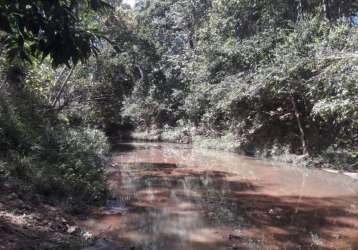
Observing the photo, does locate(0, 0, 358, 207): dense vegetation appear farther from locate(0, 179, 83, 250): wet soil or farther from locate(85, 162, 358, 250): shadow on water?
locate(85, 162, 358, 250): shadow on water

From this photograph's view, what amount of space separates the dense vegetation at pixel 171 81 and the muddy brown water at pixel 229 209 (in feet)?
4.09

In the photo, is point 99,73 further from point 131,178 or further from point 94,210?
point 94,210

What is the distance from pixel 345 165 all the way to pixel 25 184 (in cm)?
1175

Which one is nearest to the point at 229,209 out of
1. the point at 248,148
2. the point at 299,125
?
the point at 299,125

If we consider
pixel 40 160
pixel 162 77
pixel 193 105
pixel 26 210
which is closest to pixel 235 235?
pixel 26 210

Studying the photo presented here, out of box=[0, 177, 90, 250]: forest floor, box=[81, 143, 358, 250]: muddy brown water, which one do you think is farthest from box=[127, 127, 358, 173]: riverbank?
box=[0, 177, 90, 250]: forest floor

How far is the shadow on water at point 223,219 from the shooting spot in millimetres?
7180

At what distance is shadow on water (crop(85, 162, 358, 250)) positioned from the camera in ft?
23.6

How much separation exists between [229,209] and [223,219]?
1.01 metres

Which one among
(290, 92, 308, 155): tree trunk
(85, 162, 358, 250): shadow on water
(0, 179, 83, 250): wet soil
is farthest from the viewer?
(290, 92, 308, 155): tree trunk

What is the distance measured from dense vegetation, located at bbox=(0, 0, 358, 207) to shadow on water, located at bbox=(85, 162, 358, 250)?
4.43ft

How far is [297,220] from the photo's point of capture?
28.9ft

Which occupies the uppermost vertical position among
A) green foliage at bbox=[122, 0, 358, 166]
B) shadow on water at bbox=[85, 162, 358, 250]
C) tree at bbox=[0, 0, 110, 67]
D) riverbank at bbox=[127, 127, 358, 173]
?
green foliage at bbox=[122, 0, 358, 166]

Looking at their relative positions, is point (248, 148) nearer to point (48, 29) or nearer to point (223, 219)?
point (223, 219)
